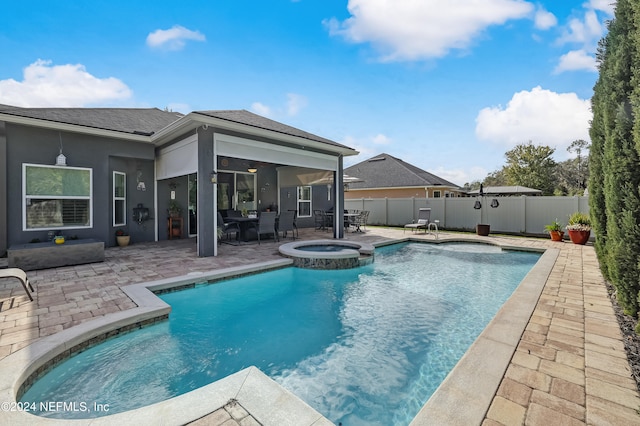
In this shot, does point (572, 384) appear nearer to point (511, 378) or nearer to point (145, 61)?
point (511, 378)

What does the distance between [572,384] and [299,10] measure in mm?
11026

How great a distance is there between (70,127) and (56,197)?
6.25 feet

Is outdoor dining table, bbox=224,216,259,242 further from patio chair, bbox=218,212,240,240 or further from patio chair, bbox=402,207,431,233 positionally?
patio chair, bbox=402,207,431,233

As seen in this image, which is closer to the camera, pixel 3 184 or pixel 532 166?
pixel 3 184

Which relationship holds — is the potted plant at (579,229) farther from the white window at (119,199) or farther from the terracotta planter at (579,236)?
the white window at (119,199)

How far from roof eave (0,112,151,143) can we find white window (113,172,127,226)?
4.10 ft

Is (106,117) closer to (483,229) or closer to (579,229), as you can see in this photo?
(483,229)

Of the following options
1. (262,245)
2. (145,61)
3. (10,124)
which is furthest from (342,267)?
(145,61)

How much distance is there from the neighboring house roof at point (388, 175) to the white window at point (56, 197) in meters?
15.9

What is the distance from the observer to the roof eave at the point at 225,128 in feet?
23.6

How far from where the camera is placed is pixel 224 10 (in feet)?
29.1

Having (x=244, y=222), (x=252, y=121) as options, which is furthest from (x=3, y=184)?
(x=252, y=121)

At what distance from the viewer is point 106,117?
9.53 meters

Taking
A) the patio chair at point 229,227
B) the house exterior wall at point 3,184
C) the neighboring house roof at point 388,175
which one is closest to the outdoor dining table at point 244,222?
the patio chair at point 229,227
